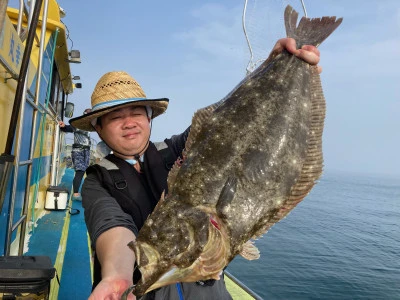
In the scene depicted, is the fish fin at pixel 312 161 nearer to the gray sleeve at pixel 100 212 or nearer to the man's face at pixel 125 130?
the gray sleeve at pixel 100 212

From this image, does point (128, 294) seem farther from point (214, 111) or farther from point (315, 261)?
point (315, 261)

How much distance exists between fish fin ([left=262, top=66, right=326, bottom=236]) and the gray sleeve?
88 cm

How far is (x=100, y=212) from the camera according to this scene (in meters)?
2.33

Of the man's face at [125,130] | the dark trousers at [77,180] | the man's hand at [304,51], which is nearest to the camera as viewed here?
the man's hand at [304,51]

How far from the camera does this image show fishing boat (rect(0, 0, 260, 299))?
2.94 metres

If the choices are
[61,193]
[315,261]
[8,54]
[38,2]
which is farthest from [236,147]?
[315,261]

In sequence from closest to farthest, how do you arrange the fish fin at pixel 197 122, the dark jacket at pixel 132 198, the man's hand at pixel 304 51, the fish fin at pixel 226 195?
1. the fish fin at pixel 226 195
2. the fish fin at pixel 197 122
3. the dark jacket at pixel 132 198
4. the man's hand at pixel 304 51

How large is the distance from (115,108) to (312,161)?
1.52 meters

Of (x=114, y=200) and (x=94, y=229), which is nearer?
(x=94, y=229)

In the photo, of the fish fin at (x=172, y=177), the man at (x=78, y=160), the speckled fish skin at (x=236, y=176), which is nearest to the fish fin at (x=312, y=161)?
the speckled fish skin at (x=236, y=176)

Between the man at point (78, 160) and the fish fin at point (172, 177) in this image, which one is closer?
the fish fin at point (172, 177)

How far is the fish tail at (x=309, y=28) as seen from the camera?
108 inches

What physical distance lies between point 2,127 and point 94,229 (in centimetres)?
287

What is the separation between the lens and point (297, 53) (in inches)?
103
